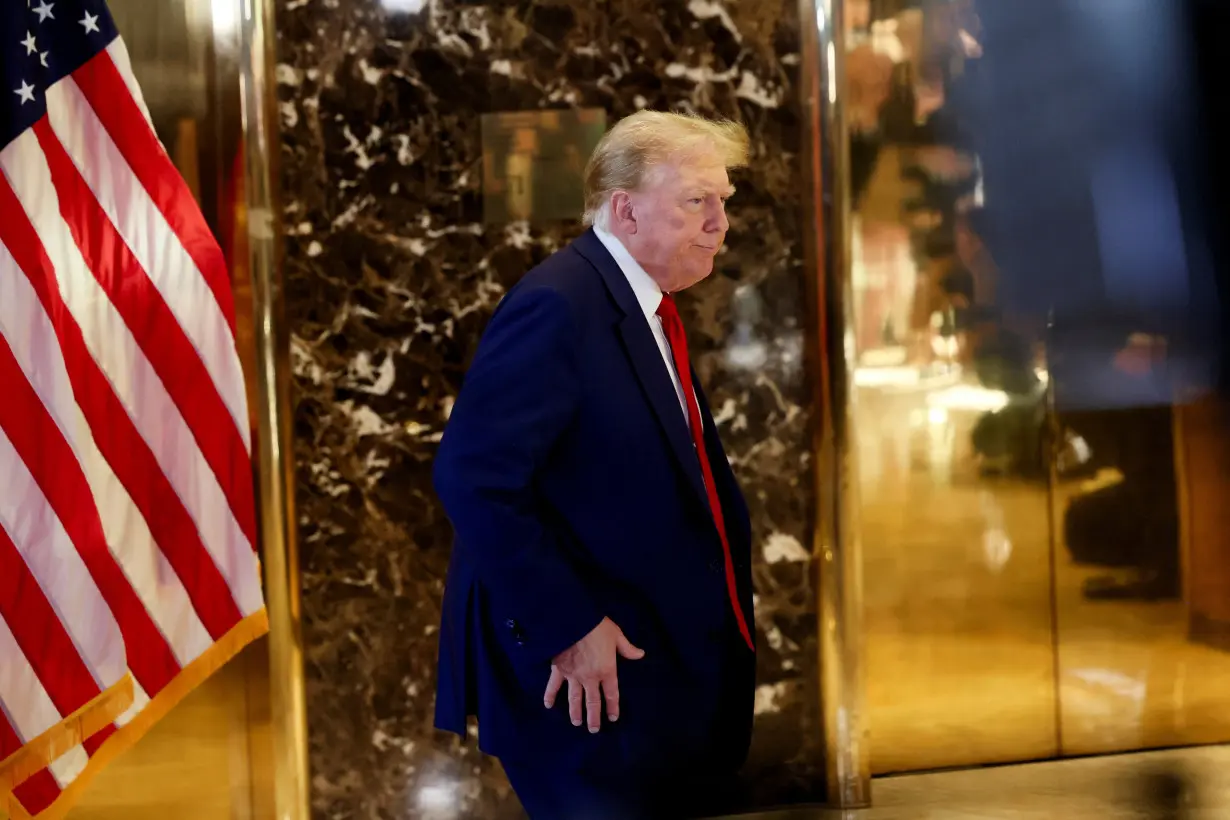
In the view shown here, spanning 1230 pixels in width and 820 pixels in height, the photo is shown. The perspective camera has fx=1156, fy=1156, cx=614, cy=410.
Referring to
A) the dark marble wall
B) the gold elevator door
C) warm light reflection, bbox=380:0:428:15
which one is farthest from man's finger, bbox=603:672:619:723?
warm light reflection, bbox=380:0:428:15

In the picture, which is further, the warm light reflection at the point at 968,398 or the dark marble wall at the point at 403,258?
the warm light reflection at the point at 968,398

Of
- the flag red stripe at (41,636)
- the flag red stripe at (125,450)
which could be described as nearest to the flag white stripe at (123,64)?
the flag red stripe at (125,450)

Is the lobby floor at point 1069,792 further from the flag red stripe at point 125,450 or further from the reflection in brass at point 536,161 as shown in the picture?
the reflection in brass at point 536,161

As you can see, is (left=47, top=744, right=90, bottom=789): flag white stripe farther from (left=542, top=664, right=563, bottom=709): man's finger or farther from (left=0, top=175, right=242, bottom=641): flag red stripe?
(left=542, top=664, right=563, bottom=709): man's finger

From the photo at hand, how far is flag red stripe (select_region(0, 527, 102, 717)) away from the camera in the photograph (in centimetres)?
201

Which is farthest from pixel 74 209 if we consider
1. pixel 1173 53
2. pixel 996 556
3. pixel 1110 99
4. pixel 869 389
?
pixel 1173 53

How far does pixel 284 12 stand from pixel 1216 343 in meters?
3.08

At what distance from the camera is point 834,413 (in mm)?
3299

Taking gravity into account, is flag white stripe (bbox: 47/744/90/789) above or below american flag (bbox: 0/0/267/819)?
below

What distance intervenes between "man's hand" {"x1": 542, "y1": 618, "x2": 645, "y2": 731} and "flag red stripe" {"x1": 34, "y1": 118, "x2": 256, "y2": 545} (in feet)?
3.17

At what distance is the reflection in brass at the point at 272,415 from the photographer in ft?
10.0

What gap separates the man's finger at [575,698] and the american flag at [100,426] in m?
0.88

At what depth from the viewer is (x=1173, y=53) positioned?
3.76 m

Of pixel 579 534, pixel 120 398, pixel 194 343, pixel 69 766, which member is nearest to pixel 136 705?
pixel 69 766
